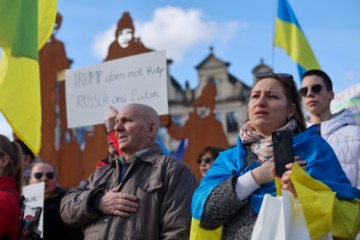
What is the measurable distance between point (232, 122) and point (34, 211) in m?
30.8

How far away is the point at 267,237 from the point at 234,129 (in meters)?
32.2

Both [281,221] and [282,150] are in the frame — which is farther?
[282,150]

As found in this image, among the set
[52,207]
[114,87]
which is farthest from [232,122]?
[52,207]

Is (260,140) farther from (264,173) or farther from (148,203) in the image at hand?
(148,203)

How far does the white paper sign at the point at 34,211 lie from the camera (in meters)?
3.00

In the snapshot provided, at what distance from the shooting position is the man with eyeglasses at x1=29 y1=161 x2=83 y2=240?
11.9 feet

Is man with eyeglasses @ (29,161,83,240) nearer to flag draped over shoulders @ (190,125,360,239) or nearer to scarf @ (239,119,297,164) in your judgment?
flag draped over shoulders @ (190,125,360,239)

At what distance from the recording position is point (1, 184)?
2.90 meters

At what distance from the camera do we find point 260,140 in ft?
7.17

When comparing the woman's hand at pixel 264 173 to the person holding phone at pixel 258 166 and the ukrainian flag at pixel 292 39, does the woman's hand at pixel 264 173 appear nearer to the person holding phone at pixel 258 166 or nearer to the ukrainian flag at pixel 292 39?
the person holding phone at pixel 258 166

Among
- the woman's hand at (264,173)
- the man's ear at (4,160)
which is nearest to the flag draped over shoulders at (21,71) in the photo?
the man's ear at (4,160)

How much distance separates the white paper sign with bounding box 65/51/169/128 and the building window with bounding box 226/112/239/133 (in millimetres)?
28373

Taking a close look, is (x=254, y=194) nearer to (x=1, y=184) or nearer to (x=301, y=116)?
(x=301, y=116)

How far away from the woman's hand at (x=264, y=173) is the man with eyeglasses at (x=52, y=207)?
1.89 m
